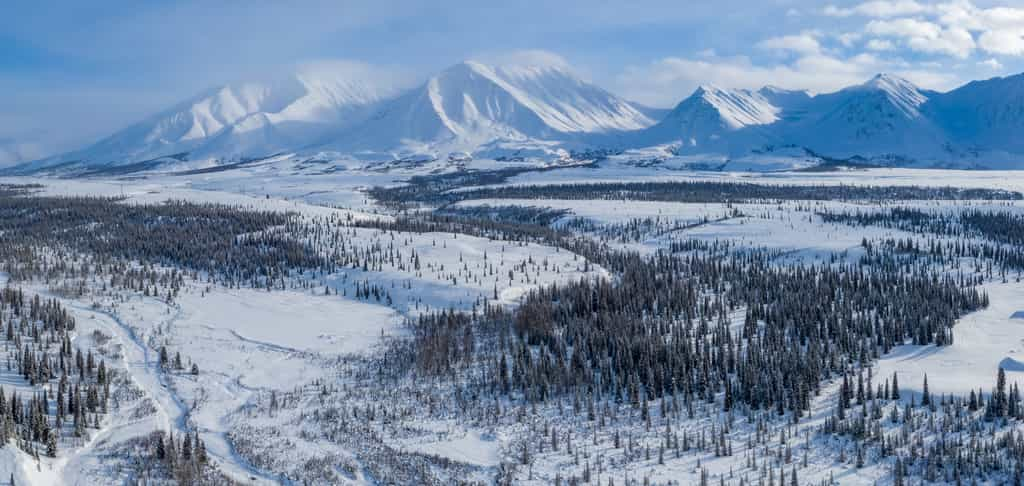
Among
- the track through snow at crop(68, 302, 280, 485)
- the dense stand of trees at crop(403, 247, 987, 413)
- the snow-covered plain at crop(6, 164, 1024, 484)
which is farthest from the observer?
the dense stand of trees at crop(403, 247, 987, 413)

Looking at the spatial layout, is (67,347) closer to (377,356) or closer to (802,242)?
(377,356)

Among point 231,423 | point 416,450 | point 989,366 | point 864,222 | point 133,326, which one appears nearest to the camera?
point 416,450

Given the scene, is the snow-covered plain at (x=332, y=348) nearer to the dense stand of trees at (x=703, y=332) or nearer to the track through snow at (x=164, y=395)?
the track through snow at (x=164, y=395)

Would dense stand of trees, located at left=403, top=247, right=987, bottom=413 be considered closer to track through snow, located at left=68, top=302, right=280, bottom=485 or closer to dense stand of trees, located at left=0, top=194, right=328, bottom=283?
track through snow, located at left=68, top=302, right=280, bottom=485

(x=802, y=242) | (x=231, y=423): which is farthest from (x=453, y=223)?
(x=231, y=423)

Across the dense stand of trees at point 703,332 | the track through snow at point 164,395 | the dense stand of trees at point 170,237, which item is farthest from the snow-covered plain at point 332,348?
the dense stand of trees at point 170,237

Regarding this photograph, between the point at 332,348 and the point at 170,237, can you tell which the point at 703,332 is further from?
the point at 170,237

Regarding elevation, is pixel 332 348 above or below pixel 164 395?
below

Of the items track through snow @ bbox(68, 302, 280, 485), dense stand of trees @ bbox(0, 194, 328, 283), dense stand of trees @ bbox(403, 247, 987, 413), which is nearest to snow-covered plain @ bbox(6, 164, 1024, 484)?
track through snow @ bbox(68, 302, 280, 485)

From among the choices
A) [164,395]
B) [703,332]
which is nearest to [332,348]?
[164,395]

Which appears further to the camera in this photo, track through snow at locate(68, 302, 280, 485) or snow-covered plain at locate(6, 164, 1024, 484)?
snow-covered plain at locate(6, 164, 1024, 484)

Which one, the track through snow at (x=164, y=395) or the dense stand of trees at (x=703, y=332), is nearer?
the track through snow at (x=164, y=395)
